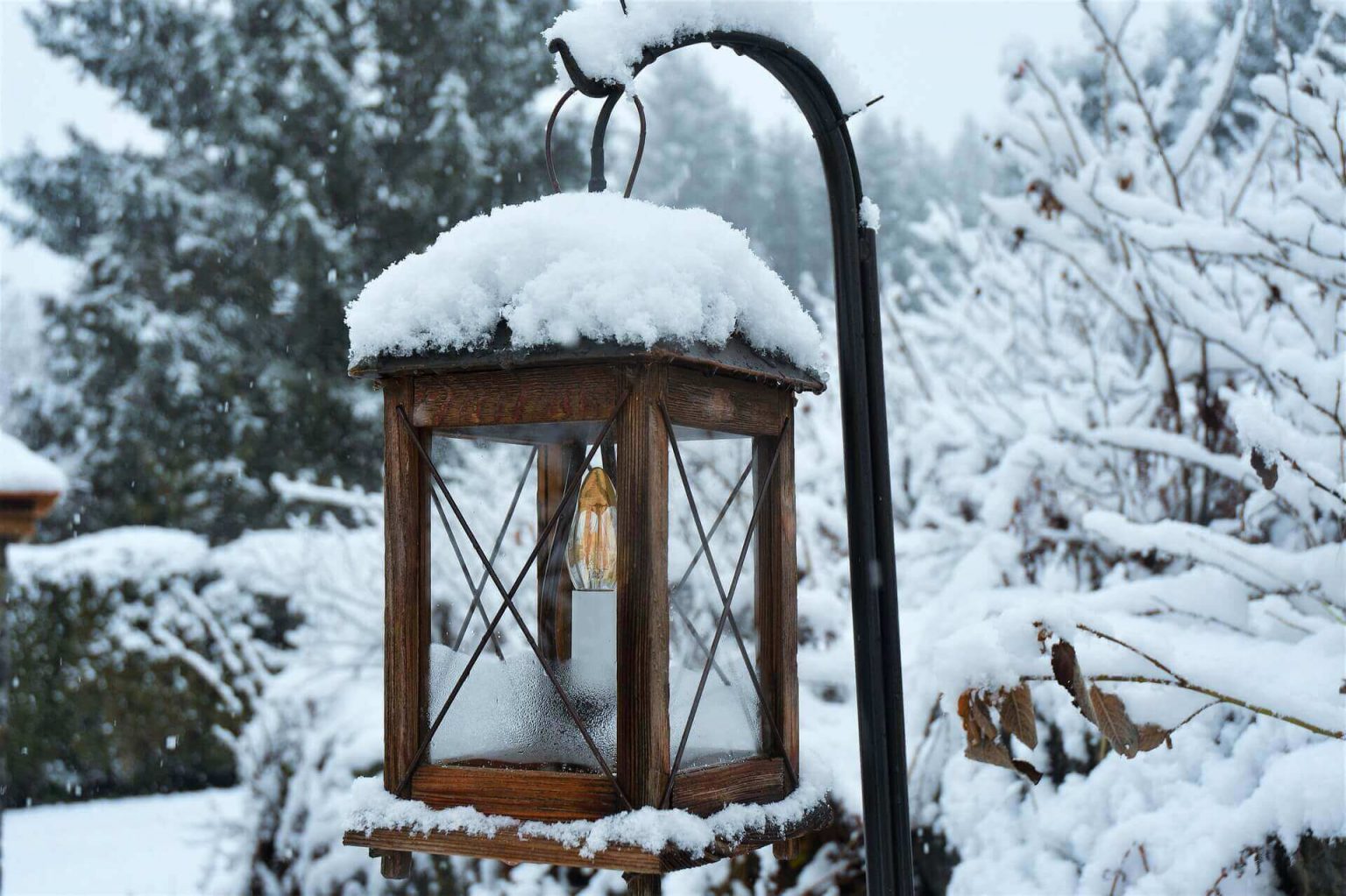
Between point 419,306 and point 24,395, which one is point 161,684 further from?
point 419,306

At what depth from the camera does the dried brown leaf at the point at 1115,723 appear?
4.30 feet

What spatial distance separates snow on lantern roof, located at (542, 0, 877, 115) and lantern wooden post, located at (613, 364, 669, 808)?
284mm

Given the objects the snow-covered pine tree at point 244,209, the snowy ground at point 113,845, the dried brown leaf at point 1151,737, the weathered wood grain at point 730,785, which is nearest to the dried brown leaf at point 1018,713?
the dried brown leaf at point 1151,737

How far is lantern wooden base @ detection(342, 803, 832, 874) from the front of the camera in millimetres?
978

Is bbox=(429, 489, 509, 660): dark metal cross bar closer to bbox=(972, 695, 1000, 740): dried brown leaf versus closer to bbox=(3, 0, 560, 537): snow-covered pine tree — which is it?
bbox=(972, 695, 1000, 740): dried brown leaf

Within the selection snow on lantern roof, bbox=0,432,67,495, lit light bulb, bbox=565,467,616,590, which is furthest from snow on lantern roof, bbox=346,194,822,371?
snow on lantern roof, bbox=0,432,67,495

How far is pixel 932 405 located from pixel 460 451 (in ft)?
6.79

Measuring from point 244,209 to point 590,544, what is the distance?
33.3ft

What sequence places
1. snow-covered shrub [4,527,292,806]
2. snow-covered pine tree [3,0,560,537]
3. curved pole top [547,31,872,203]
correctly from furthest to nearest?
snow-covered pine tree [3,0,560,537], snow-covered shrub [4,527,292,806], curved pole top [547,31,872,203]

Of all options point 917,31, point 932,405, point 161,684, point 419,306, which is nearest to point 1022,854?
point 932,405

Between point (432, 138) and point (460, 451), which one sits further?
point (432, 138)

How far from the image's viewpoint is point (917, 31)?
8734 millimetres

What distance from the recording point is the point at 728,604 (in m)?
1.18

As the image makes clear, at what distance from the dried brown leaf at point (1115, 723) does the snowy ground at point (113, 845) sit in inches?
171
